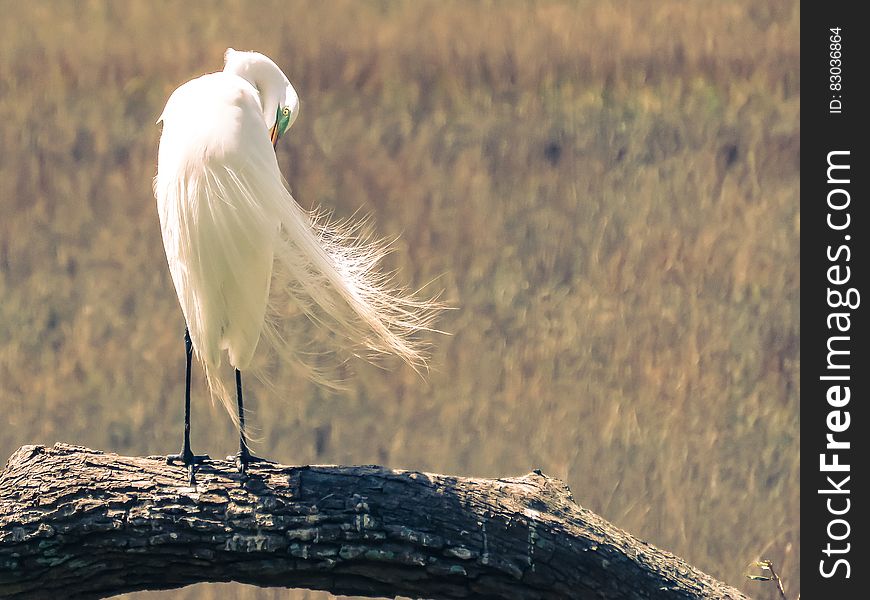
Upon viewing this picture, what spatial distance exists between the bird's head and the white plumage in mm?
135

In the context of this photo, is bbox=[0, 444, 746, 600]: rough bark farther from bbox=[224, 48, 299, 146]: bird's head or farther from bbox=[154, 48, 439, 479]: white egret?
bbox=[224, 48, 299, 146]: bird's head

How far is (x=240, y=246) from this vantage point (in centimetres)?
156

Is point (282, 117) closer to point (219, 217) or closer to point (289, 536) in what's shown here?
point (219, 217)

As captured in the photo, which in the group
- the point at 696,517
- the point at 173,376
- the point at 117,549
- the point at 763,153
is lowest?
the point at 117,549

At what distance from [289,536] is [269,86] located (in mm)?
780

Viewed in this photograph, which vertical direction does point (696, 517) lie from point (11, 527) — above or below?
above

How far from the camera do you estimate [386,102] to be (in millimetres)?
2557

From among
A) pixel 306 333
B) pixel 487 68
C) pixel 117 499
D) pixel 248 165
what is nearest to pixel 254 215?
pixel 248 165

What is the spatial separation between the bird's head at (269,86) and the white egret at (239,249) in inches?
4.7

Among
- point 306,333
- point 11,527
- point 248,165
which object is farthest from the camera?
point 306,333

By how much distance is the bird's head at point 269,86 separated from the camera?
73.7 inches

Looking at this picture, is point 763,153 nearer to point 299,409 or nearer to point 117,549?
point 299,409

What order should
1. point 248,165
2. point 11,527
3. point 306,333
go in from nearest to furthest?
point 11,527
point 248,165
point 306,333

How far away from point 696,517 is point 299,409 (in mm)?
861
